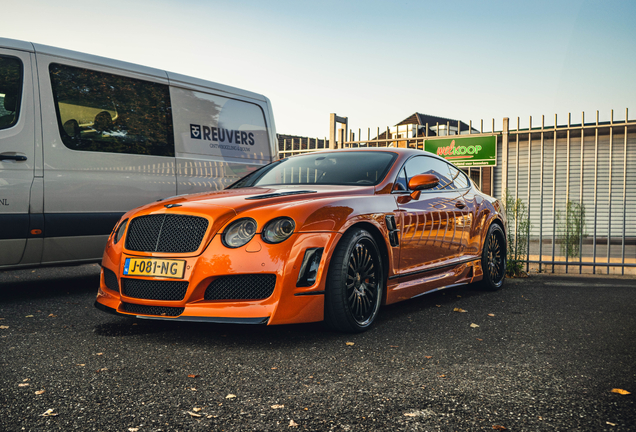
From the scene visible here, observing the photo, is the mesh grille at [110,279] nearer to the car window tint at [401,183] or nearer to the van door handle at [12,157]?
the van door handle at [12,157]

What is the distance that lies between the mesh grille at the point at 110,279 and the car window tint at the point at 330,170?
59.4 inches

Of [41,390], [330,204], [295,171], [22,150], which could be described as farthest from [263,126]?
[41,390]

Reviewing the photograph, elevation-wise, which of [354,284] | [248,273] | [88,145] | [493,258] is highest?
[88,145]

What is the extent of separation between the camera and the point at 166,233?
3523mm

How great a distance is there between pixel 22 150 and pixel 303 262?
9.16 ft

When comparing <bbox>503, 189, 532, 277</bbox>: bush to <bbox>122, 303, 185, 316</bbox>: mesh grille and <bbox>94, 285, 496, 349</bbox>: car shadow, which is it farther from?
<bbox>122, 303, 185, 316</bbox>: mesh grille

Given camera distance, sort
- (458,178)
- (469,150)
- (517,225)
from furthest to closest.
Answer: (469,150) < (517,225) < (458,178)

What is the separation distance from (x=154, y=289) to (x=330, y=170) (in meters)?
1.92

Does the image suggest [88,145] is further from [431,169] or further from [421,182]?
[431,169]

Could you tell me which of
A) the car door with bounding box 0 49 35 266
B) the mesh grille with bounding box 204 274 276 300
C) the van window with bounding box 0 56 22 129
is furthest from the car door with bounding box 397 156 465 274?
the van window with bounding box 0 56 22 129

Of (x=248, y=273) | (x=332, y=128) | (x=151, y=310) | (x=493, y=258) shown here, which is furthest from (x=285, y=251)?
(x=332, y=128)

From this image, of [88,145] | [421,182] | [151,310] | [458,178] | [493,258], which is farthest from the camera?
[493,258]

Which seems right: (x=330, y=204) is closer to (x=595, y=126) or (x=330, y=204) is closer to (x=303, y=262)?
(x=303, y=262)

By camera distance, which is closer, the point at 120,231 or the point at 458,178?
the point at 120,231
